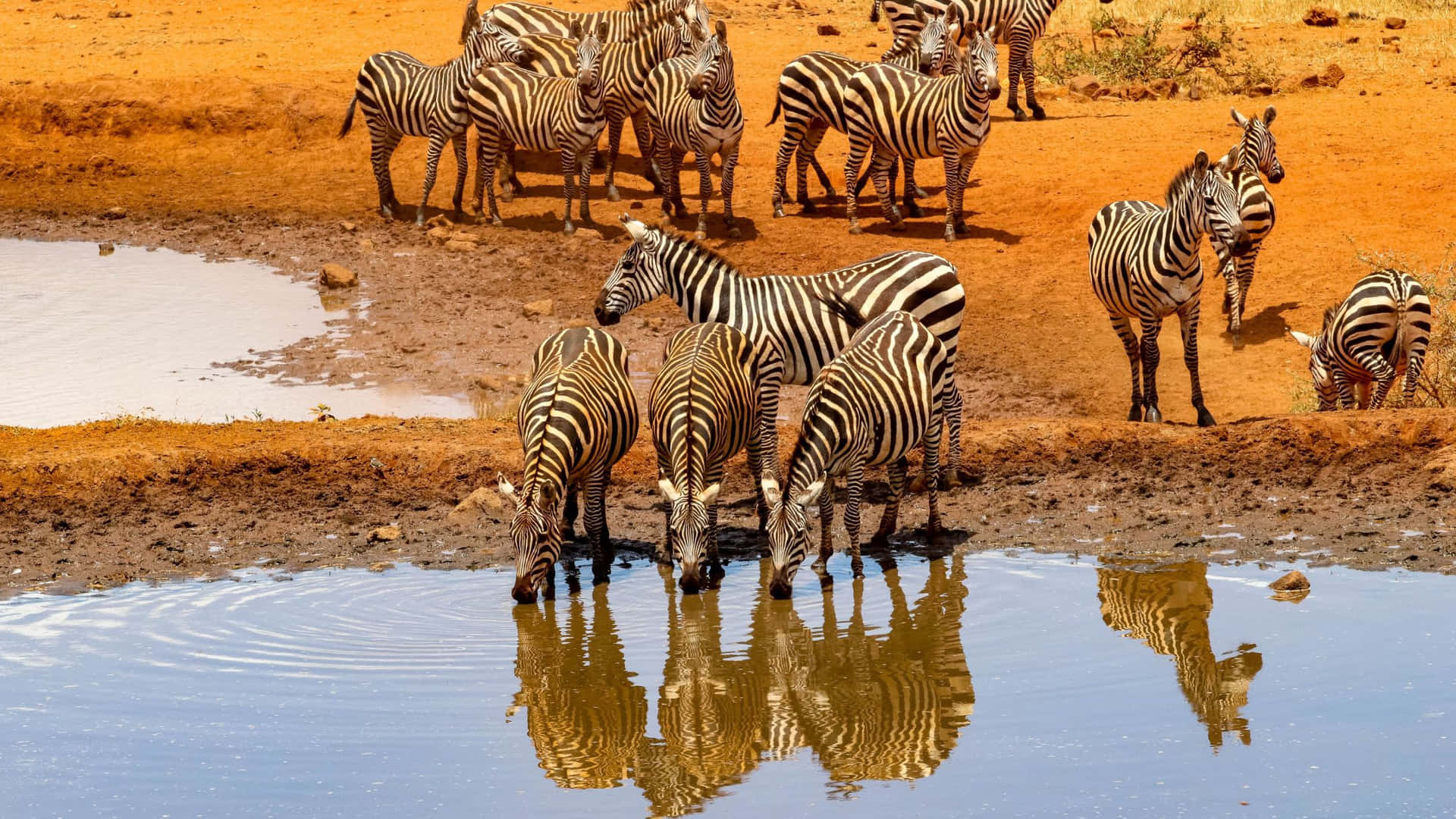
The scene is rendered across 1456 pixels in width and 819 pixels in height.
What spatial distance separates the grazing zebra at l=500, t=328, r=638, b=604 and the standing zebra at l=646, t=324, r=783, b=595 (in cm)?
30

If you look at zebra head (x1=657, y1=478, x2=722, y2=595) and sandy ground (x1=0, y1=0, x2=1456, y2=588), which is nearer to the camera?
zebra head (x1=657, y1=478, x2=722, y2=595)

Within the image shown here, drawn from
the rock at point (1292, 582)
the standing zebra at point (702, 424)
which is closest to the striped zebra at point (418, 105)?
the standing zebra at point (702, 424)

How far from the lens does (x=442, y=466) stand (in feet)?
41.0

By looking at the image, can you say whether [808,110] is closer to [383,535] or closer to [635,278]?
[635,278]

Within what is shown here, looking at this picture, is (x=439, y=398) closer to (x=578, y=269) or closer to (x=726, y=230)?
(x=578, y=269)

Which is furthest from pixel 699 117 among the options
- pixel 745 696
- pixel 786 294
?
pixel 745 696

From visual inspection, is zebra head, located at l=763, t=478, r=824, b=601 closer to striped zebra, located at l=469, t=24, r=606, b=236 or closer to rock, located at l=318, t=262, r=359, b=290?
rock, located at l=318, t=262, r=359, b=290

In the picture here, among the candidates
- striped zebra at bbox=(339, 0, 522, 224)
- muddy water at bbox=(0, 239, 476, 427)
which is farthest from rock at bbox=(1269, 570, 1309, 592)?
striped zebra at bbox=(339, 0, 522, 224)

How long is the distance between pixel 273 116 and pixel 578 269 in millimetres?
8472

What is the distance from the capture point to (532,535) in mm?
9195

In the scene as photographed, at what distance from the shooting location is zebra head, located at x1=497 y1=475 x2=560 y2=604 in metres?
9.19

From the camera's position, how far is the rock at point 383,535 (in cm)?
1122

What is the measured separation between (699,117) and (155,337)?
22.0ft

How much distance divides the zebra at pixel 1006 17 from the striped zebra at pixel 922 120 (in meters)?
3.37
